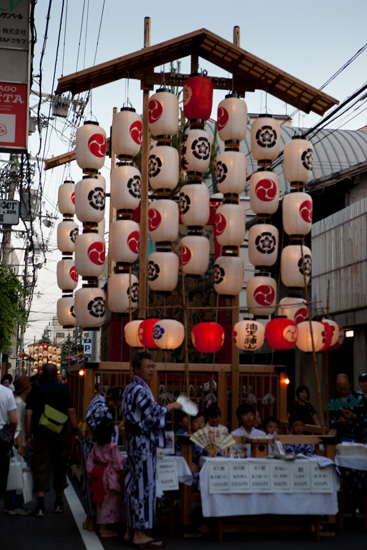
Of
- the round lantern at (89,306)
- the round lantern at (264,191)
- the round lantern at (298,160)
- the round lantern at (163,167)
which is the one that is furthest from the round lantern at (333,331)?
the round lantern at (89,306)

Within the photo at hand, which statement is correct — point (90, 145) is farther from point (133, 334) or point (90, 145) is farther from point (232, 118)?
point (133, 334)

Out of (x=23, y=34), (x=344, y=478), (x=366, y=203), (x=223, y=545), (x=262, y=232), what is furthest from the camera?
(x=366, y=203)

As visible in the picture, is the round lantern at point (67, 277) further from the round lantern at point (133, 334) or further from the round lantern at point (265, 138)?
the round lantern at point (265, 138)

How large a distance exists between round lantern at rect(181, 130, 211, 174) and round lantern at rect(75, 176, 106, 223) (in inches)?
79.6

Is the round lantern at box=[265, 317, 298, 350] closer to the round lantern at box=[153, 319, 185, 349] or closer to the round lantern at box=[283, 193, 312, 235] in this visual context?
the round lantern at box=[153, 319, 185, 349]

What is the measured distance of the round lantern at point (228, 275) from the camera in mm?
13844

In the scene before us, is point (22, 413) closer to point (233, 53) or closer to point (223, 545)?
point (223, 545)

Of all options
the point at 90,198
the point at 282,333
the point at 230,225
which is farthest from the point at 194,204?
the point at 282,333

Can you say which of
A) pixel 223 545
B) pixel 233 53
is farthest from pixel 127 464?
pixel 233 53

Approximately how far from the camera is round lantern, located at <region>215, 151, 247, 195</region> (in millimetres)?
13945

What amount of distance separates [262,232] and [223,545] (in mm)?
7355

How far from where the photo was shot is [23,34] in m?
11.1

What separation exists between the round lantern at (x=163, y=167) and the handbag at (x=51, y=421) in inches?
224

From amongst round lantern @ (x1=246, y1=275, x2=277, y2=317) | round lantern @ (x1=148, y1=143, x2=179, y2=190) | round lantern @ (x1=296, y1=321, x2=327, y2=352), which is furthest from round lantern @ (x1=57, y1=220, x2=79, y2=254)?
round lantern @ (x1=296, y1=321, x2=327, y2=352)
